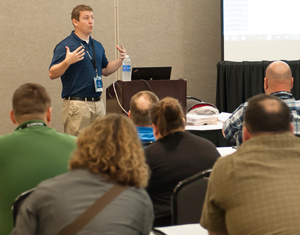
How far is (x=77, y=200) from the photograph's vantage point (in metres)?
1.12

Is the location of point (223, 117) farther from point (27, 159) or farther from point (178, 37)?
point (27, 159)

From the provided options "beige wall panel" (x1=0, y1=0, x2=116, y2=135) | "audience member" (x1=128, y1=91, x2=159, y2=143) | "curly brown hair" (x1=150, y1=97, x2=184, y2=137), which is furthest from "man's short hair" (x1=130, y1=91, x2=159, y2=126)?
"beige wall panel" (x1=0, y1=0, x2=116, y2=135)

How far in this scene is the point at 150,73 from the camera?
3619 mm

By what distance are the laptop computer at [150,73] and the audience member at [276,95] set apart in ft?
3.74

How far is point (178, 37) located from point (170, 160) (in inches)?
172

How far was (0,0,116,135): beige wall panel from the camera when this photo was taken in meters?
5.34

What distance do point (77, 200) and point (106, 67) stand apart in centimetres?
318

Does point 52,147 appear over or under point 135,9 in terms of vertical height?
under

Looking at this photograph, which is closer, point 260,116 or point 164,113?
point 260,116

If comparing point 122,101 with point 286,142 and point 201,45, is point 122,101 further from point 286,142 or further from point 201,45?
point 201,45

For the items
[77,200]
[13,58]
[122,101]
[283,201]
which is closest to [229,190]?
[283,201]

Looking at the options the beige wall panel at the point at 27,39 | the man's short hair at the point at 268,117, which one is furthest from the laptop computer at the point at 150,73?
the beige wall panel at the point at 27,39

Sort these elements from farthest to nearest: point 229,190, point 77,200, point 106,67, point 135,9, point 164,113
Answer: point 135,9 → point 106,67 → point 164,113 → point 229,190 → point 77,200

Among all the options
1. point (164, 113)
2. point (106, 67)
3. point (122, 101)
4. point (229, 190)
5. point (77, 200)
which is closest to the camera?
point (77, 200)
